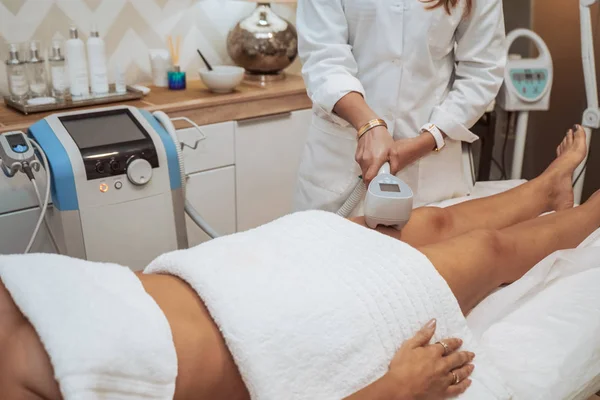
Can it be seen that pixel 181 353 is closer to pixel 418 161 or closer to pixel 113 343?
pixel 113 343

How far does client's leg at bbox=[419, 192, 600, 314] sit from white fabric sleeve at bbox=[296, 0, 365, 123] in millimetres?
482

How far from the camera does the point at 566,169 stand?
5.82 feet

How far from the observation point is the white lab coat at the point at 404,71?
5.13 ft

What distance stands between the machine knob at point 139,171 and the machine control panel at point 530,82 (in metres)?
1.34

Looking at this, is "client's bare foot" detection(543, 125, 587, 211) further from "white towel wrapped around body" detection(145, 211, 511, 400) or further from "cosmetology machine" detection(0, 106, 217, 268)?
"cosmetology machine" detection(0, 106, 217, 268)

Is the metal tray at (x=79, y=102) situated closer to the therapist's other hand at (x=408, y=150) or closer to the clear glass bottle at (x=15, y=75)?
the clear glass bottle at (x=15, y=75)

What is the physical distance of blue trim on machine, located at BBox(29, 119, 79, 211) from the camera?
158 cm

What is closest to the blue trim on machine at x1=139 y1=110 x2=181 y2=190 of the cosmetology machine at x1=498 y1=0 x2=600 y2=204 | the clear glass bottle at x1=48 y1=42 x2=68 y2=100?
the clear glass bottle at x1=48 y1=42 x2=68 y2=100

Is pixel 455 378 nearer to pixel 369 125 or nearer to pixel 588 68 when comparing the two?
pixel 369 125

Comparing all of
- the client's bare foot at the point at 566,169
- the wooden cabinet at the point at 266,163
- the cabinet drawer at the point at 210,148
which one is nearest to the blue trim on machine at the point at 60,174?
the cabinet drawer at the point at 210,148

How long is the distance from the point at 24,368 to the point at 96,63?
5.42 ft

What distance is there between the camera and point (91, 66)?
2287 mm

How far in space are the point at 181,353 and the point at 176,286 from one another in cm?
15

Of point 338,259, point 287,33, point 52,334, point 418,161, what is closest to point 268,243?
point 338,259
